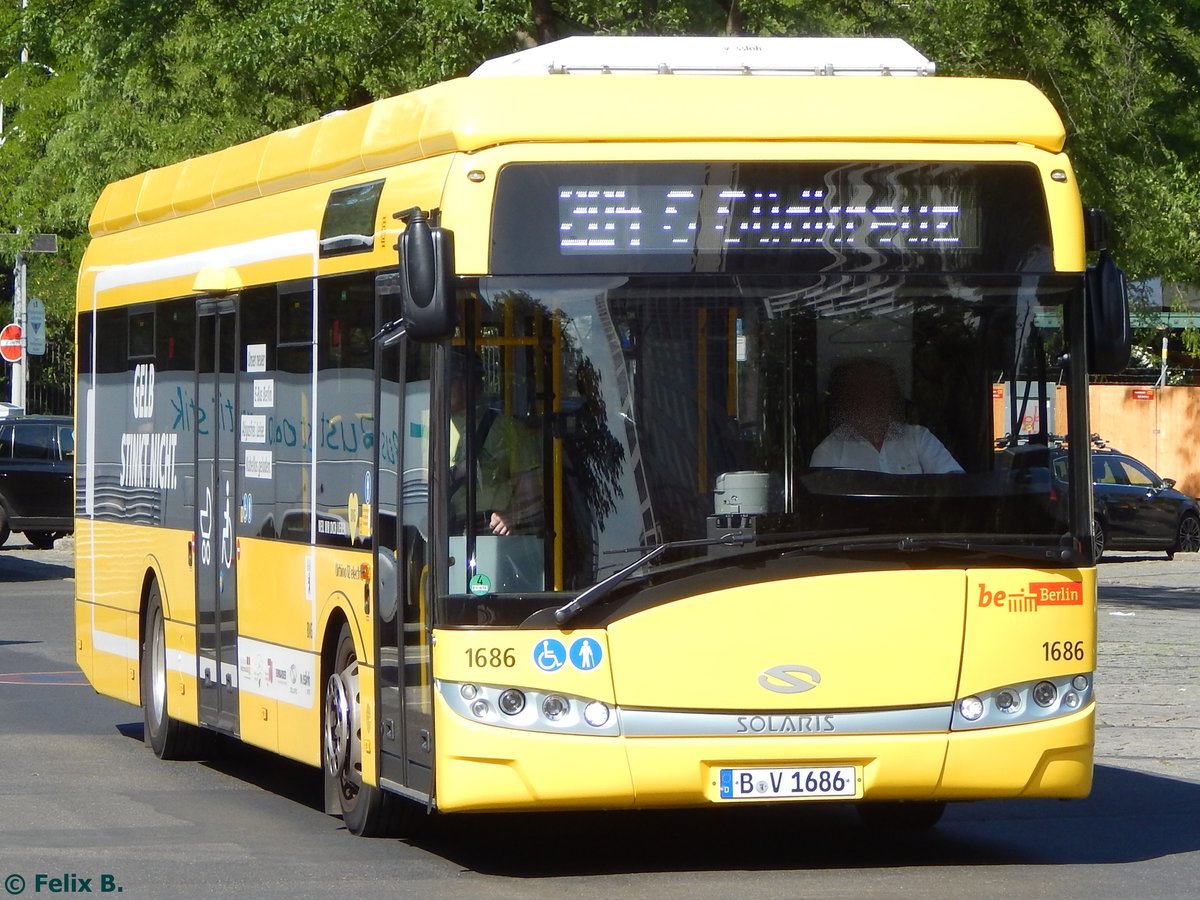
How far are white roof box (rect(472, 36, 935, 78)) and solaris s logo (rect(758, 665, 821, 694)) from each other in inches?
96.3

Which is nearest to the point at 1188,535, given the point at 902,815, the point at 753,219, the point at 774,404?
the point at 902,815

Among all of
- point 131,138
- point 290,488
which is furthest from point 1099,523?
point 290,488

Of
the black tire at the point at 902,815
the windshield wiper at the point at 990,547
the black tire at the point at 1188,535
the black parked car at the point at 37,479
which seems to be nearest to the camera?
the windshield wiper at the point at 990,547

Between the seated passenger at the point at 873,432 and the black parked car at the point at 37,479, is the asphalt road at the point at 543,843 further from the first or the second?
the black parked car at the point at 37,479

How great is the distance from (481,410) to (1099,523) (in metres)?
27.1

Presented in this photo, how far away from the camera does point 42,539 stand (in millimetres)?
36469

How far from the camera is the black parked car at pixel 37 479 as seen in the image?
34156 millimetres

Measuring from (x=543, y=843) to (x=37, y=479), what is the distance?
25.5 metres

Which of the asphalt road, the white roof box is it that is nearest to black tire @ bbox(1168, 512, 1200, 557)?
the asphalt road

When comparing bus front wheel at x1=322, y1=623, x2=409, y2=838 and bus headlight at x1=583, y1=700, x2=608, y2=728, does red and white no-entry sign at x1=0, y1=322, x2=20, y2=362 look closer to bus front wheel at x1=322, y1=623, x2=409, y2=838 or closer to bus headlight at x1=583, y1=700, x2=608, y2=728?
bus front wheel at x1=322, y1=623, x2=409, y2=838

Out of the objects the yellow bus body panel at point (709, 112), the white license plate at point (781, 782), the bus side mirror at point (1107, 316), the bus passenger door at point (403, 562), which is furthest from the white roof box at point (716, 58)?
the white license plate at point (781, 782)

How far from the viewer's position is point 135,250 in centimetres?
1357

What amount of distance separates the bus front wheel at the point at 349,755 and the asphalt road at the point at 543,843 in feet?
0.32

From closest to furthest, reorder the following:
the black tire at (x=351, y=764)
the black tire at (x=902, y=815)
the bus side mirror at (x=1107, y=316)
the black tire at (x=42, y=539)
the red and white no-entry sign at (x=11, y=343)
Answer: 1. the bus side mirror at (x=1107, y=316)
2. the black tire at (x=351, y=764)
3. the black tire at (x=902, y=815)
4. the black tire at (x=42, y=539)
5. the red and white no-entry sign at (x=11, y=343)
